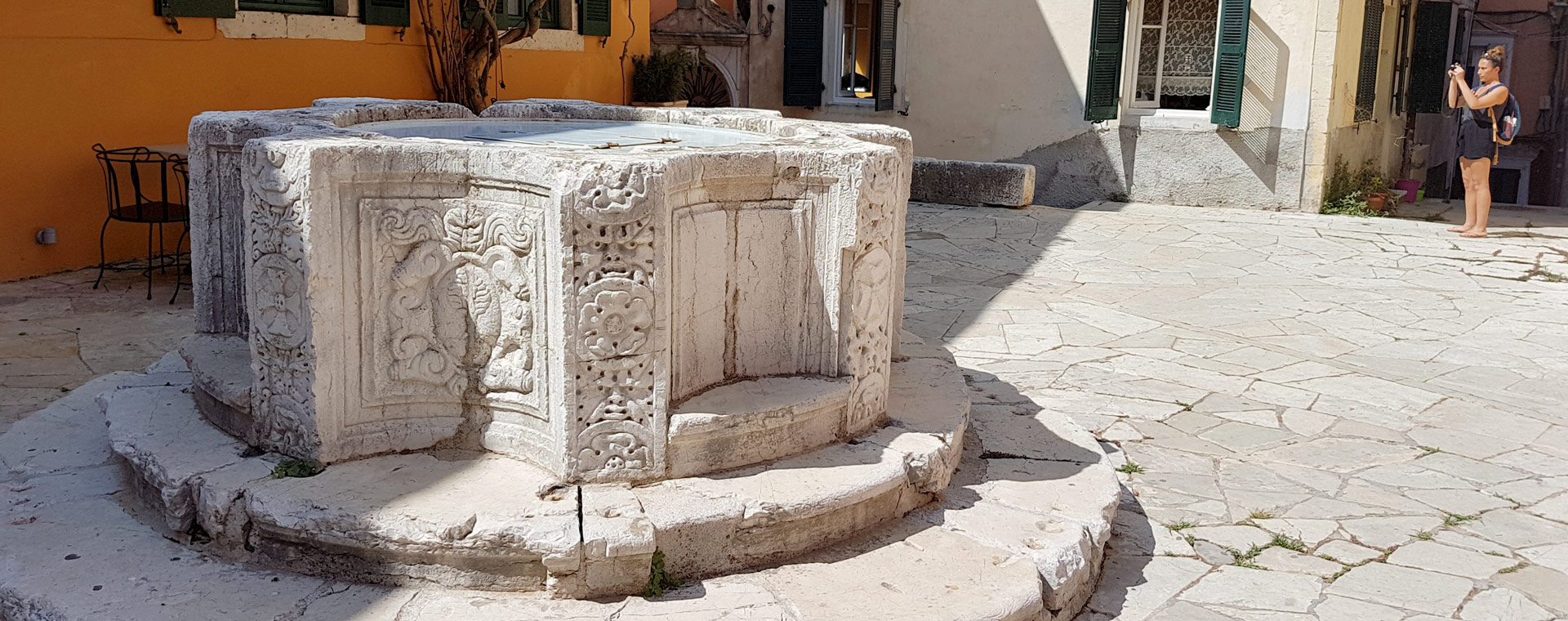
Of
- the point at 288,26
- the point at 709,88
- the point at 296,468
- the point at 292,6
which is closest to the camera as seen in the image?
the point at 296,468

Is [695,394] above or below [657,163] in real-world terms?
below

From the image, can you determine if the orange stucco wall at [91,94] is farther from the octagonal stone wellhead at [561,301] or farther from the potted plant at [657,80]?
the potted plant at [657,80]

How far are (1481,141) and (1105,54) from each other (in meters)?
3.63

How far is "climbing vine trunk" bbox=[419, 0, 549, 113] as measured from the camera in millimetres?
10258

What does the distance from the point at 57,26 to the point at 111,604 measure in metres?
5.62

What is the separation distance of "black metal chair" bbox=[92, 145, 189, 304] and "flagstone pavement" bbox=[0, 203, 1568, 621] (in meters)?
0.30

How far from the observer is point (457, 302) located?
3.65 m

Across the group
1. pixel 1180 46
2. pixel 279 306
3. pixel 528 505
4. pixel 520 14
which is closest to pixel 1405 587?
pixel 528 505

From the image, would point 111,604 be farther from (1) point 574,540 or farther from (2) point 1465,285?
(2) point 1465,285

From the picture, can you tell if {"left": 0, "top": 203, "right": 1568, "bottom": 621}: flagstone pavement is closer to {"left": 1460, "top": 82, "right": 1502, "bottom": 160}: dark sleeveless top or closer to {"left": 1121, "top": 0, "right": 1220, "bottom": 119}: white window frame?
{"left": 1460, "top": 82, "right": 1502, "bottom": 160}: dark sleeveless top

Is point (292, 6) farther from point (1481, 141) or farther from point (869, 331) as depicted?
point (1481, 141)

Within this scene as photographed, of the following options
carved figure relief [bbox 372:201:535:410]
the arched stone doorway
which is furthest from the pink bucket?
carved figure relief [bbox 372:201:535:410]

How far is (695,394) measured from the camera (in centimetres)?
380

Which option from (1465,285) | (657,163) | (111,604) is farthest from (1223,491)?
(1465,285)
